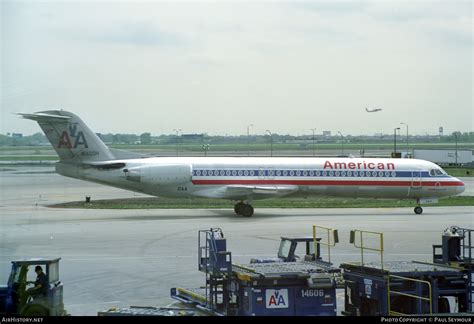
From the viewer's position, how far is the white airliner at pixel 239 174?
39.3 meters

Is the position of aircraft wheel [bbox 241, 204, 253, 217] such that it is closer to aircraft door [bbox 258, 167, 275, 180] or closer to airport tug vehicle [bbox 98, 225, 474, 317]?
aircraft door [bbox 258, 167, 275, 180]

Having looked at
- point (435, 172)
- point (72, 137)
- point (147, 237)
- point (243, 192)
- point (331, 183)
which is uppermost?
point (72, 137)

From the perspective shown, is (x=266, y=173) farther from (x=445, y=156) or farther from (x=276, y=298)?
(x=445, y=156)

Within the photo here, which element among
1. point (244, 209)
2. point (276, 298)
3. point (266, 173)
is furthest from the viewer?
point (266, 173)

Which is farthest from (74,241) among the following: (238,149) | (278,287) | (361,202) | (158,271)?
(238,149)

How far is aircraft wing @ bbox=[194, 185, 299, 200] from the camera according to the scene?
4038 cm

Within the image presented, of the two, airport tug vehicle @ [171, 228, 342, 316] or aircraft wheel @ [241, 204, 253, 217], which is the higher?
airport tug vehicle @ [171, 228, 342, 316]

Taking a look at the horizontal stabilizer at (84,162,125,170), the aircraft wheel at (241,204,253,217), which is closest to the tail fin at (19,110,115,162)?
the horizontal stabilizer at (84,162,125,170)

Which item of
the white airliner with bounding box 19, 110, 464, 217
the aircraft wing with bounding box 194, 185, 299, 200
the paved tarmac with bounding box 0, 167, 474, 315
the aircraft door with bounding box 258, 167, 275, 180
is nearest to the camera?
the paved tarmac with bounding box 0, 167, 474, 315

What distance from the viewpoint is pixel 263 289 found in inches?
577

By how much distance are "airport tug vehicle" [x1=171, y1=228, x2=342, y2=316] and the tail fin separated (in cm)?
2362

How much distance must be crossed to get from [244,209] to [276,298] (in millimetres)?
25527

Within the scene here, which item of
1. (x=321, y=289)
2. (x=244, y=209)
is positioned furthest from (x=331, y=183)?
(x=321, y=289)

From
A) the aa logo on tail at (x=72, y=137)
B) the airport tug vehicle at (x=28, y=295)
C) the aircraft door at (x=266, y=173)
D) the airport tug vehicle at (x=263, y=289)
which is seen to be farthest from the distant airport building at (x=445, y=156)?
the airport tug vehicle at (x=28, y=295)
